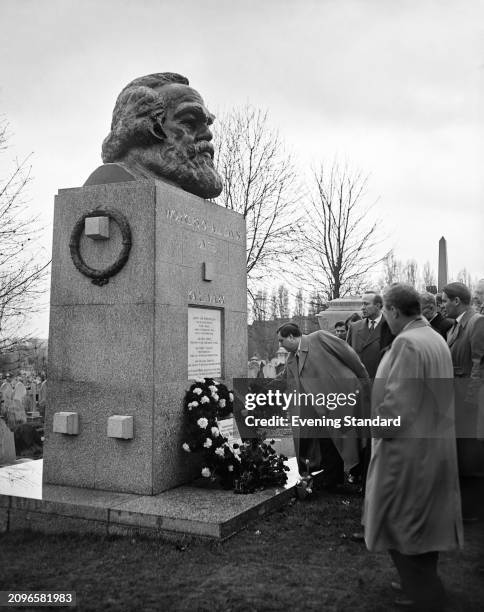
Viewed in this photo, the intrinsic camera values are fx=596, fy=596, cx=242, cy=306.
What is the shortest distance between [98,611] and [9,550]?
166cm

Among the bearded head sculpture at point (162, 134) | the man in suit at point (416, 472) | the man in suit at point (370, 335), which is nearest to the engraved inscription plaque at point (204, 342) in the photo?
the bearded head sculpture at point (162, 134)

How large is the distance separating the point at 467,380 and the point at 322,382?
5.48 feet

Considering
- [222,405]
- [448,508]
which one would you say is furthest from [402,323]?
[222,405]

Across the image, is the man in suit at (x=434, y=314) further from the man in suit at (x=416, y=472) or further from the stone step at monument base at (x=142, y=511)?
the man in suit at (x=416, y=472)

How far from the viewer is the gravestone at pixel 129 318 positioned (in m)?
5.85

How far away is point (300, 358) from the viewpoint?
6.20 metres

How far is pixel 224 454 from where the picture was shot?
5.89 metres

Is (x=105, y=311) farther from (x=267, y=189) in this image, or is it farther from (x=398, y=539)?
(x=267, y=189)

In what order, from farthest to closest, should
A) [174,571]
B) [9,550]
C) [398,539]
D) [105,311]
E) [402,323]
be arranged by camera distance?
1. [105,311]
2. [9,550]
3. [174,571]
4. [402,323]
5. [398,539]

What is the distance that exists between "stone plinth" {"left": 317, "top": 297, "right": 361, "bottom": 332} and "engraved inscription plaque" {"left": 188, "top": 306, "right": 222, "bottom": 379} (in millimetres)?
8478

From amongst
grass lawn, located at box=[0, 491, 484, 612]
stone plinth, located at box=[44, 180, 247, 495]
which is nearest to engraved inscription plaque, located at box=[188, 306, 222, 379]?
stone plinth, located at box=[44, 180, 247, 495]

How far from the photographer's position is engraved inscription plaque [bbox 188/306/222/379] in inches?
256

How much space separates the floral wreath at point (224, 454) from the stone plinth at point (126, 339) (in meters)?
0.19

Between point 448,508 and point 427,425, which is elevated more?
point 427,425
